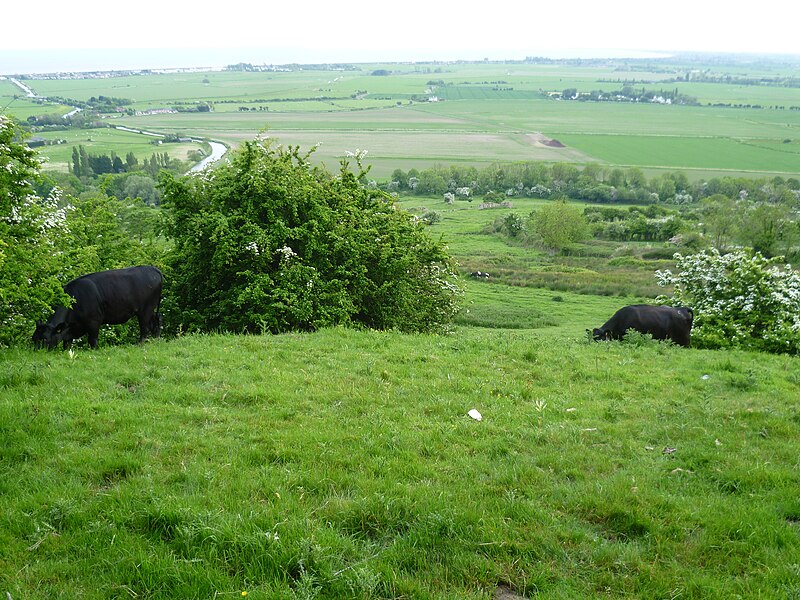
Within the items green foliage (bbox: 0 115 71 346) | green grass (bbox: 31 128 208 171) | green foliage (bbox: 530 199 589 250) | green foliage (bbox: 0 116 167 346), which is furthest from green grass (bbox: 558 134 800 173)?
green foliage (bbox: 0 115 71 346)

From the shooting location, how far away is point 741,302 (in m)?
24.3

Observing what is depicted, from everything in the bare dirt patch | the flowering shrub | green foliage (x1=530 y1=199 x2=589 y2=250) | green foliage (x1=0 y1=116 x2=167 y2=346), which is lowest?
green foliage (x1=530 y1=199 x2=589 y2=250)

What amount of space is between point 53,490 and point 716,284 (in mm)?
26052

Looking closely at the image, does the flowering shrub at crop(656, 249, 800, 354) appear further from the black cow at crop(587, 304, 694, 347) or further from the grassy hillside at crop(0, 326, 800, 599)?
the grassy hillside at crop(0, 326, 800, 599)

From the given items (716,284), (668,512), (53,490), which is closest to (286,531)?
(53,490)

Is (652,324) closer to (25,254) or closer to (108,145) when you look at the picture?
(25,254)

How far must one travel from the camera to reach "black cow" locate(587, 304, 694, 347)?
21250 millimetres

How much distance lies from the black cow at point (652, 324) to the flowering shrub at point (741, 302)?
137cm

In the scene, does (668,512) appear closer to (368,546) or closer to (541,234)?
(368,546)

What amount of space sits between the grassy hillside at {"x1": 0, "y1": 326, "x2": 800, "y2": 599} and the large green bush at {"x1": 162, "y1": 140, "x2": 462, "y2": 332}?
18.2 ft

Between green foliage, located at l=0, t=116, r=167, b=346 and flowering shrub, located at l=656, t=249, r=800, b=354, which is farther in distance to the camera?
flowering shrub, located at l=656, t=249, r=800, b=354

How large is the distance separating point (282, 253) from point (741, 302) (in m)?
18.3

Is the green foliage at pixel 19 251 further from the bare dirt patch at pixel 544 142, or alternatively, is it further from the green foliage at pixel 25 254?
the bare dirt patch at pixel 544 142

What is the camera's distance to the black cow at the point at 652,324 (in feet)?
69.7
